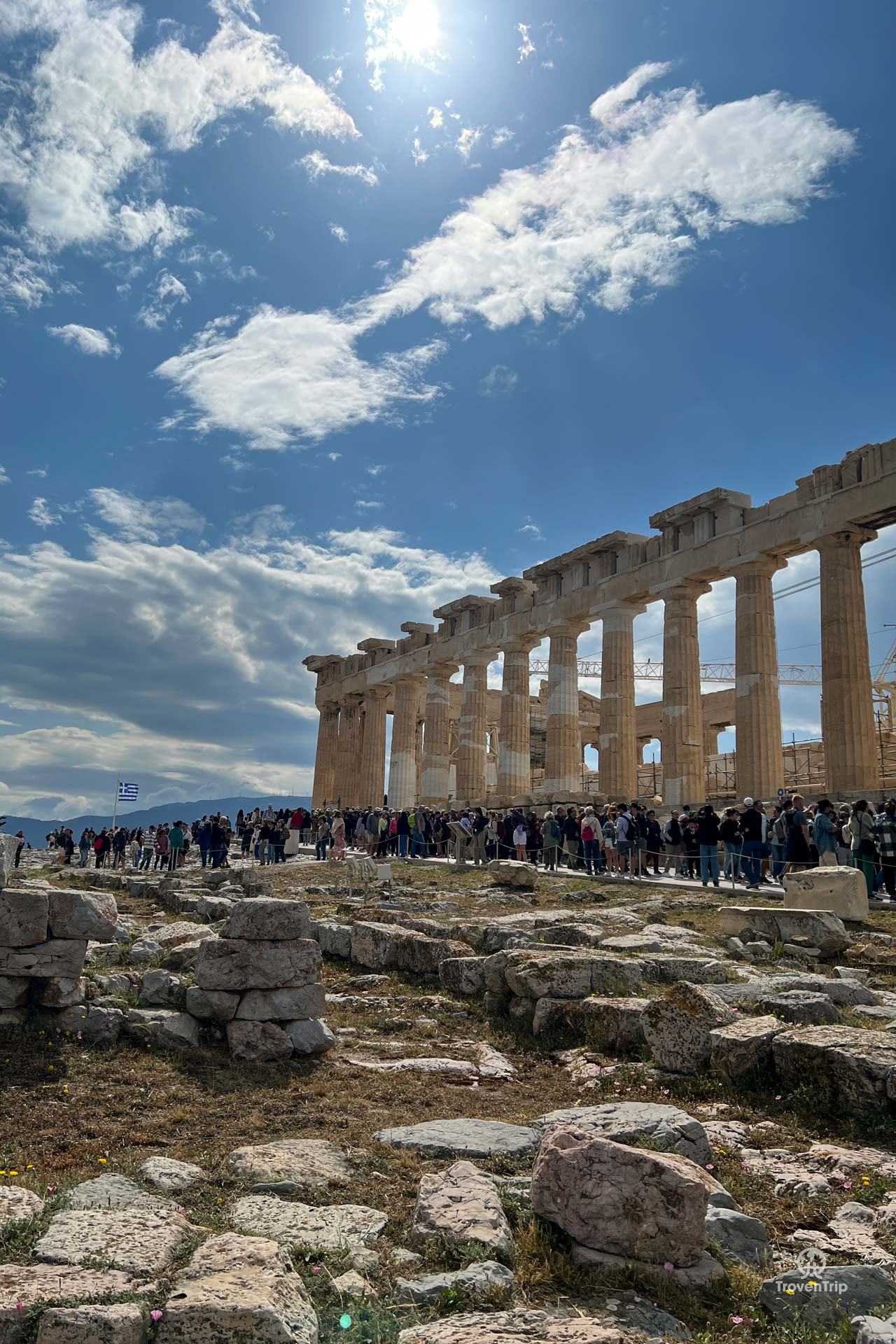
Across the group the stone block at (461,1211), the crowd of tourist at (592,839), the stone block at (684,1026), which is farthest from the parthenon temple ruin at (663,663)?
the stone block at (461,1211)

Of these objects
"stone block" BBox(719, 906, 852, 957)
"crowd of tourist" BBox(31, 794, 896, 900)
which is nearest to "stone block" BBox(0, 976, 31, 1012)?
"stone block" BBox(719, 906, 852, 957)

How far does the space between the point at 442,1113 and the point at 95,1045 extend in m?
3.46

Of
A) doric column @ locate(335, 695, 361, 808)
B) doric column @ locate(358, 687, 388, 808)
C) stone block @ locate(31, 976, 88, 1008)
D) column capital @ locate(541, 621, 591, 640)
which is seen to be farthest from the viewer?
doric column @ locate(335, 695, 361, 808)

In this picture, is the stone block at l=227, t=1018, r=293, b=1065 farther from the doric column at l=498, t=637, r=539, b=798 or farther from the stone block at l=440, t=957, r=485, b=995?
the doric column at l=498, t=637, r=539, b=798

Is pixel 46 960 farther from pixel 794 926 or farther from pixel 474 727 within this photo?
pixel 474 727

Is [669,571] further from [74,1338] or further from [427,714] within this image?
[74,1338]

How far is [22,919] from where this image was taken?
8.91m

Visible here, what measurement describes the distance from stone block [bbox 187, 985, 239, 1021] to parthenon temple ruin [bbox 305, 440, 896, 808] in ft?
59.9

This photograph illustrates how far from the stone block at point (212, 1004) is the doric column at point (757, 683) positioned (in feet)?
65.9

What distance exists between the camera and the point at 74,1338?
3.77 m

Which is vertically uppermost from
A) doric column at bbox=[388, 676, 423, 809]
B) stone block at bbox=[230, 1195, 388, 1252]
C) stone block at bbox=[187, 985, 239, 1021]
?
doric column at bbox=[388, 676, 423, 809]

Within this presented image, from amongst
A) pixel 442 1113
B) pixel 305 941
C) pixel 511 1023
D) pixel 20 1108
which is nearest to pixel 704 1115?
pixel 442 1113

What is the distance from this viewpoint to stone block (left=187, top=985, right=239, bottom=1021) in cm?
913

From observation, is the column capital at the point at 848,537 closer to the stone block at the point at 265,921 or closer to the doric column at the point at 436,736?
the doric column at the point at 436,736
